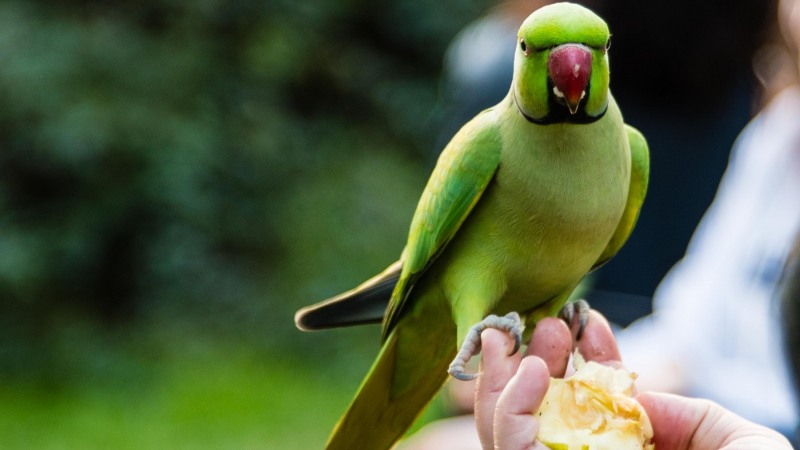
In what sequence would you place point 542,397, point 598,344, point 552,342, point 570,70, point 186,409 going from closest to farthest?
point 570,70 < point 542,397 < point 552,342 < point 598,344 < point 186,409

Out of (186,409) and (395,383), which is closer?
(395,383)

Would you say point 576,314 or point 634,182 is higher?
point 634,182

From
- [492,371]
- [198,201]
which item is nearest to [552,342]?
[492,371]

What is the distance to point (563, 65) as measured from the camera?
55.8 inches

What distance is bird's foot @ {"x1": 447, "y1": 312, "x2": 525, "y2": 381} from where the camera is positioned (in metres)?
1.59

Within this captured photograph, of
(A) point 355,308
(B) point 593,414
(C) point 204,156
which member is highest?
(C) point 204,156

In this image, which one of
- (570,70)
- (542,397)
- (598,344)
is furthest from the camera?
(598,344)

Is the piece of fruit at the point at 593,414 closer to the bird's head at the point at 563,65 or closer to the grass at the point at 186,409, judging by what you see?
the bird's head at the point at 563,65

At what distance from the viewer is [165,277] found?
13.3 ft

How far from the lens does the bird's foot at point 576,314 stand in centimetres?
179

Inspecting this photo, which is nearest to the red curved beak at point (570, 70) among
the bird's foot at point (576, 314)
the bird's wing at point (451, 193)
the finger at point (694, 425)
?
the bird's wing at point (451, 193)

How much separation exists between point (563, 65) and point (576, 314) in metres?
0.55

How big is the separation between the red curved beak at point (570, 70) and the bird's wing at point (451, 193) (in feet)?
0.64

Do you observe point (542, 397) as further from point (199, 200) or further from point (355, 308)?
point (199, 200)
